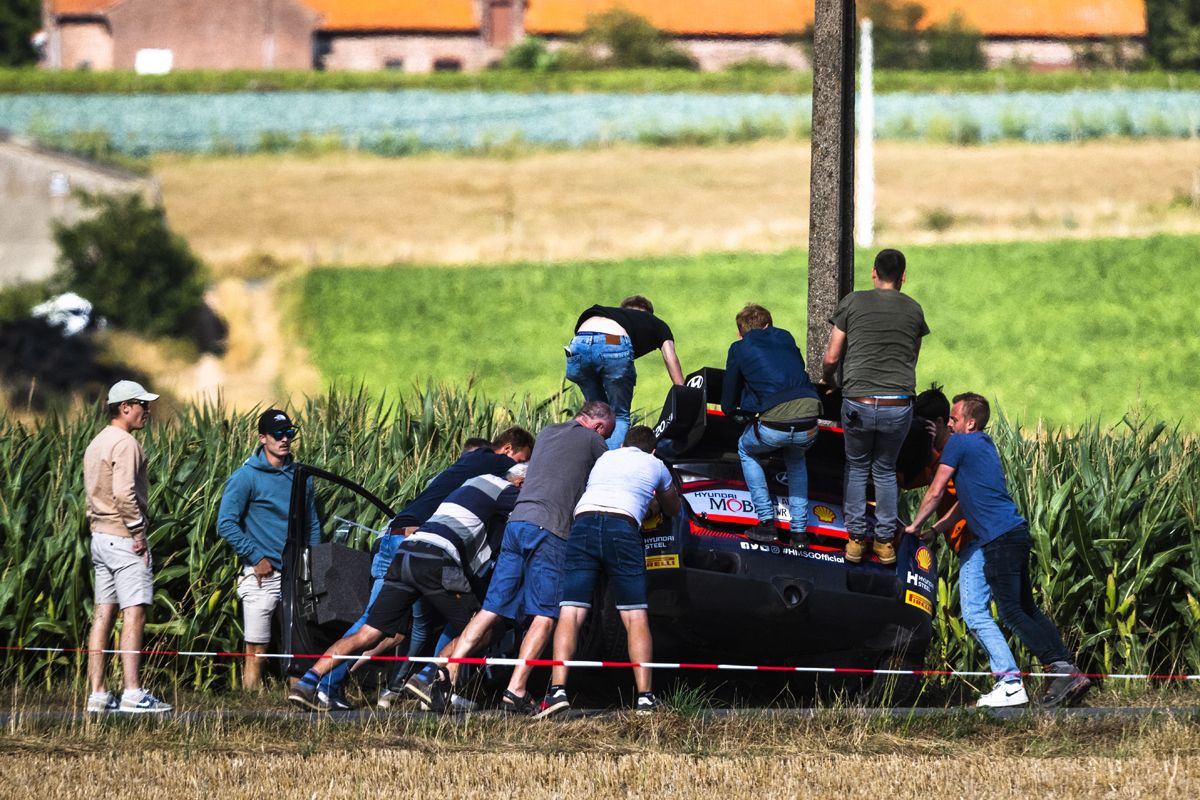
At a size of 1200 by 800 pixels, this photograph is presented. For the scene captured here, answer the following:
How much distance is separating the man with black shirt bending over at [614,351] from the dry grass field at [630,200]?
40639 millimetres

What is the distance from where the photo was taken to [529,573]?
1045 centimetres

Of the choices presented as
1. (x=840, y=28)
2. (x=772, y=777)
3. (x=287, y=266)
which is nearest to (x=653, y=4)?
(x=287, y=266)

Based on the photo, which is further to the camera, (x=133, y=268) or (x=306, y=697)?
(x=133, y=268)

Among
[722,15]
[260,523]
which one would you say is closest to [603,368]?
[260,523]

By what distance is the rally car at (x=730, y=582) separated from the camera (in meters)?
10.1

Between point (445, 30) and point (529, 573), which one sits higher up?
point (445, 30)

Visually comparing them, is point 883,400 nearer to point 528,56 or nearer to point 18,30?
point 528,56

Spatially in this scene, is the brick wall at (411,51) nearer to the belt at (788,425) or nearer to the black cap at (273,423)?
the black cap at (273,423)

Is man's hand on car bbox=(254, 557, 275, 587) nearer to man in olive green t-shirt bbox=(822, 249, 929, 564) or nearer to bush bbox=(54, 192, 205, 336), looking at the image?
man in olive green t-shirt bbox=(822, 249, 929, 564)

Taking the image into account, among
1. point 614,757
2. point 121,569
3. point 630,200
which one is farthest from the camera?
point 630,200

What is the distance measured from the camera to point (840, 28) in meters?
13.7

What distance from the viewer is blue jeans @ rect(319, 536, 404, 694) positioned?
10.6 metres

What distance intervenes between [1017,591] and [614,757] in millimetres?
2798

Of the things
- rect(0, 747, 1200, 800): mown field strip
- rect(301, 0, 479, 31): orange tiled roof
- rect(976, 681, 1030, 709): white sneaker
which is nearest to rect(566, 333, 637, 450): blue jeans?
rect(976, 681, 1030, 709): white sneaker
